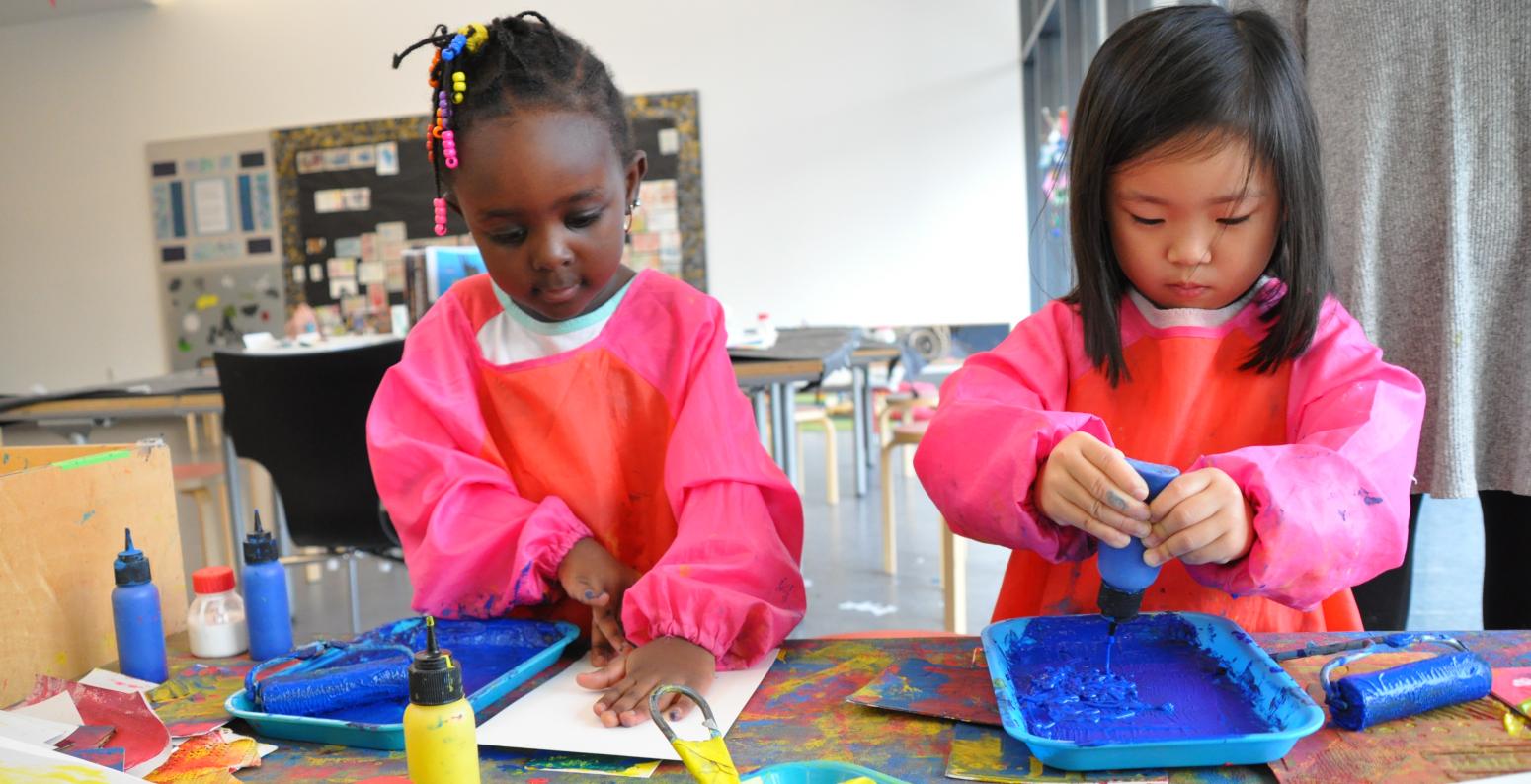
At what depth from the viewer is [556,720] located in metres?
0.86

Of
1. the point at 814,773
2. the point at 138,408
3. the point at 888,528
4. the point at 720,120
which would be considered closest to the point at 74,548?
the point at 814,773

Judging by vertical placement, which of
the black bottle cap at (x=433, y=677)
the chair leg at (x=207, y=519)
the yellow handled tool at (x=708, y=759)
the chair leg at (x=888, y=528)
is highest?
the black bottle cap at (x=433, y=677)

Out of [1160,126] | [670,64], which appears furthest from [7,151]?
[1160,126]

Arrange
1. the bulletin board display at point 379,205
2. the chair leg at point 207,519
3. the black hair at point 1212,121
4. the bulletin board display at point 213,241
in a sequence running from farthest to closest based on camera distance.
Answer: the bulletin board display at point 213,241, the bulletin board display at point 379,205, the chair leg at point 207,519, the black hair at point 1212,121

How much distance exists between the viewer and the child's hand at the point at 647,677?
85 centimetres

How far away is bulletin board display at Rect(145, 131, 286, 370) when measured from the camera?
23.4 feet

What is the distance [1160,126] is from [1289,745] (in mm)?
553

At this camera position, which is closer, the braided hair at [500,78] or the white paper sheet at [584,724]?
the white paper sheet at [584,724]

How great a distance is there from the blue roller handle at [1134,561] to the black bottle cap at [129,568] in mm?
916

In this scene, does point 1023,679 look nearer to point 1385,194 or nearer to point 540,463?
point 540,463

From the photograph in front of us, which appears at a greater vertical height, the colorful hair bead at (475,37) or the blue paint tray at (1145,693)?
the colorful hair bead at (475,37)

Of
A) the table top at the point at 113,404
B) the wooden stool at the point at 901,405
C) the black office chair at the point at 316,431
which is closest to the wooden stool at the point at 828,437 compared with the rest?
the wooden stool at the point at 901,405

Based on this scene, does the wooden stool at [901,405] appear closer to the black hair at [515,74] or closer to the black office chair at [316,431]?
the black office chair at [316,431]

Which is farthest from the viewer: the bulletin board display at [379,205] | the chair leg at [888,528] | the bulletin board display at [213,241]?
the bulletin board display at [213,241]
